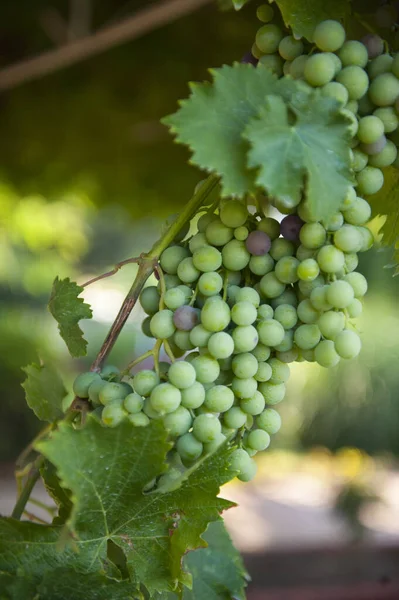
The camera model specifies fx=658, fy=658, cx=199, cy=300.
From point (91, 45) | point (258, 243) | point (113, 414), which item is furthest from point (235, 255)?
point (91, 45)

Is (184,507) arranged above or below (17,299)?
below

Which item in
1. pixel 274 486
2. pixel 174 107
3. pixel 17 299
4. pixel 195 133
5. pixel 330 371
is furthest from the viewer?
pixel 17 299

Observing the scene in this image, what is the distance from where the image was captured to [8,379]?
359 centimetres

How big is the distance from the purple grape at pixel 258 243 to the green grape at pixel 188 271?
3 centimetres

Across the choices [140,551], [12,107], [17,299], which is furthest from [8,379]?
[140,551]

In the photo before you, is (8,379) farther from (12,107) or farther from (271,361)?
(271,361)

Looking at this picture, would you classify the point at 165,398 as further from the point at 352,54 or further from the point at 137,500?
the point at 352,54

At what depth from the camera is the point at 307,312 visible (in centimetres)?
39

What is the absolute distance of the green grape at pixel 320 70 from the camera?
36 centimetres

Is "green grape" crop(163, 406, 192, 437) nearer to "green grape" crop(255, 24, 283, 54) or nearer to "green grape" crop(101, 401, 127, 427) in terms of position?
"green grape" crop(101, 401, 127, 427)

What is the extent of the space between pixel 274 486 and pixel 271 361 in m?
3.22

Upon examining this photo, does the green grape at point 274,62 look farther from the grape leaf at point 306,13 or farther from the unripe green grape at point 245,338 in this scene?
the unripe green grape at point 245,338

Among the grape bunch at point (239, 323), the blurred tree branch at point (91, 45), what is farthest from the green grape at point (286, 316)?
the blurred tree branch at point (91, 45)

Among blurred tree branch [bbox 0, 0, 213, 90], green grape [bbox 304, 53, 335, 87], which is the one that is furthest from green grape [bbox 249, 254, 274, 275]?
blurred tree branch [bbox 0, 0, 213, 90]
